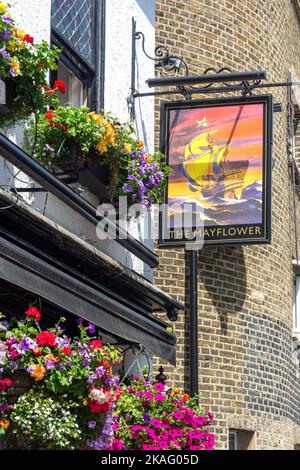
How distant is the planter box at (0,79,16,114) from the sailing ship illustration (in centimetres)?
442

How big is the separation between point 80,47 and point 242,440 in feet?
19.0

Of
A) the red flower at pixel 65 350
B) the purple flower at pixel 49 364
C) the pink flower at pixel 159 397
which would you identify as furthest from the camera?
the pink flower at pixel 159 397

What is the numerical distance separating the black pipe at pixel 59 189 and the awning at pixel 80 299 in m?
0.62

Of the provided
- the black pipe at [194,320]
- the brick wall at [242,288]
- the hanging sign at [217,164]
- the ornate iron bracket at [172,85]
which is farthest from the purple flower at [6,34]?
the brick wall at [242,288]

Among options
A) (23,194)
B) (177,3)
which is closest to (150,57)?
(177,3)

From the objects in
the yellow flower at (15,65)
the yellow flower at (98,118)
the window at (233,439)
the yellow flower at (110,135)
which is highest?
the yellow flower at (98,118)

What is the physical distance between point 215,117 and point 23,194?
422cm

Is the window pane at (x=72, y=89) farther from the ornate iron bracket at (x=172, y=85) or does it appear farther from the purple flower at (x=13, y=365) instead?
the purple flower at (x=13, y=365)

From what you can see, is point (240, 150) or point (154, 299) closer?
point (154, 299)

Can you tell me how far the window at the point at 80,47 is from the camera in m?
11.1

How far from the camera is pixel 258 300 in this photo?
50.5 feet

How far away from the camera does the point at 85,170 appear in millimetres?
10156

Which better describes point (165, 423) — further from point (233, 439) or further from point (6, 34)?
point (233, 439)

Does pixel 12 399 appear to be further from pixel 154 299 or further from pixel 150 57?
pixel 150 57
